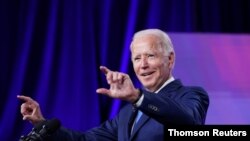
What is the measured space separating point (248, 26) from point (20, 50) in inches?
65.1

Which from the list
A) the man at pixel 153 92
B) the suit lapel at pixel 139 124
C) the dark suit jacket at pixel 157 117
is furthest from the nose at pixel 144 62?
the suit lapel at pixel 139 124

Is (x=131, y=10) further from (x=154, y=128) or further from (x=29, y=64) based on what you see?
(x=154, y=128)

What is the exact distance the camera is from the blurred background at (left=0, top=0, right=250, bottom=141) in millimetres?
3195

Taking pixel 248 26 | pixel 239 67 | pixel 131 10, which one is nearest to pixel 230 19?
pixel 248 26

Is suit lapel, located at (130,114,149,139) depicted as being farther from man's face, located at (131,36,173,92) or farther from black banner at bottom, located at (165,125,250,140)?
black banner at bottom, located at (165,125,250,140)

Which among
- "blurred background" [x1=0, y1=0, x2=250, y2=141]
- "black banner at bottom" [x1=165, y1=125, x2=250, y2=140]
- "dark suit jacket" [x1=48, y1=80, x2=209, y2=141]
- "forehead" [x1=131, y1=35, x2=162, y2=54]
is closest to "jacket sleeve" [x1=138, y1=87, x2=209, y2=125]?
"dark suit jacket" [x1=48, y1=80, x2=209, y2=141]

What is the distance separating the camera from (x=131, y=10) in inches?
134

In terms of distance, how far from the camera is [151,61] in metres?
1.95

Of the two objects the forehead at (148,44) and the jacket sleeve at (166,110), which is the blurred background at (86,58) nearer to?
the forehead at (148,44)

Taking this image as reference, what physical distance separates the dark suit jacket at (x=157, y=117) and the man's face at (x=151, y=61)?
0.18 ft

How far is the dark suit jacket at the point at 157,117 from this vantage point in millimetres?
1476

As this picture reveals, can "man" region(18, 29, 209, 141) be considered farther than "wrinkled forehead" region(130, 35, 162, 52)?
No

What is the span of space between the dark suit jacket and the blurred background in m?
1.17

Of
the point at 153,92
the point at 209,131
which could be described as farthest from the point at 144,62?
the point at 209,131
